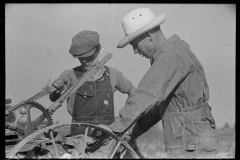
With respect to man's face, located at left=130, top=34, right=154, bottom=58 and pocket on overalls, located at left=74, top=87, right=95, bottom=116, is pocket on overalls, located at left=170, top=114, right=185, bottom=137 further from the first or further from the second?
pocket on overalls, located at left=74, top=87, right=95, bottom=116

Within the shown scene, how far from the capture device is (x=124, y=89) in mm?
4848

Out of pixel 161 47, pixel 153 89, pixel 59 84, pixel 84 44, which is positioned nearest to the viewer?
pixel 153 89

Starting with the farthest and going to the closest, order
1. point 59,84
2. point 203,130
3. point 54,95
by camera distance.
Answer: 1. point 54,95
2. point 59,84
3. point 203,130

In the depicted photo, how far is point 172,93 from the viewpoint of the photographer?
3109 millimetres

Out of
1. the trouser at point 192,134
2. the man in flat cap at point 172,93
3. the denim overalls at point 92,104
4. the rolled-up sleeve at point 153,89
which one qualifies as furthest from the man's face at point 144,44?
the denim overalls at point 92,104

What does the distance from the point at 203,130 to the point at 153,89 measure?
556 mm

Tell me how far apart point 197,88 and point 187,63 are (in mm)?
231

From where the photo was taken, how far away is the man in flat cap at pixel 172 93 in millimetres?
2850

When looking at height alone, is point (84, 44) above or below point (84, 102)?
above

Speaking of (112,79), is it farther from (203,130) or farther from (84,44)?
(203,130)

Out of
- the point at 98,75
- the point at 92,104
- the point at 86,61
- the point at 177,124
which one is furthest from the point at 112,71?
the point at 177,124

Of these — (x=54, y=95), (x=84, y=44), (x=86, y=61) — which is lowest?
(x=54, y=95)
